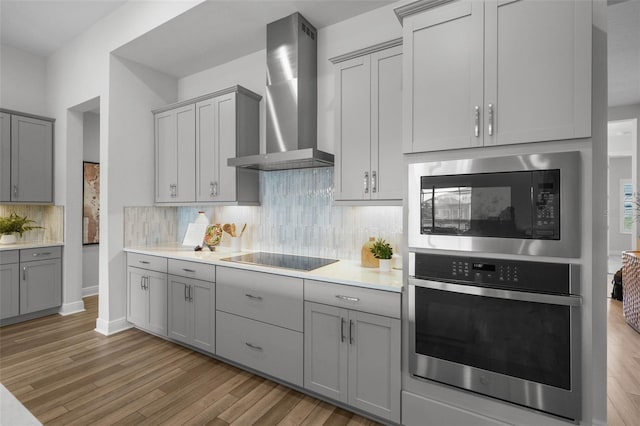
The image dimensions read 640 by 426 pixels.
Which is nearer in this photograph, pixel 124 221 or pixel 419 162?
pixel 419 162

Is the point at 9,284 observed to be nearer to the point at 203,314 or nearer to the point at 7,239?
the point at 7,239

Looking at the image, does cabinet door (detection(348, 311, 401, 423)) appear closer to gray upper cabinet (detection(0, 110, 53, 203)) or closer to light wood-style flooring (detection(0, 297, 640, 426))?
light wood-style flooring (detection(0, 297, 640, 426))

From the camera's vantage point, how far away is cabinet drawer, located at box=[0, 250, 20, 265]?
139 inches

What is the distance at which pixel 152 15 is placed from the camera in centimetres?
295

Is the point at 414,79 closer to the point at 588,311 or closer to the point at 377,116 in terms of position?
the point at 377,116

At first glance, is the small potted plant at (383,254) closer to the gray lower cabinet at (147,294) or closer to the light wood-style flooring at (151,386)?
the light wood-style flooring at (151,386)

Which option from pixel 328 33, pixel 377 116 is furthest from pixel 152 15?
pixel 377 116

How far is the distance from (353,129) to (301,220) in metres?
1.05

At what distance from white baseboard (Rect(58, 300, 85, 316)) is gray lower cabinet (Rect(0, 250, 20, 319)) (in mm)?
441

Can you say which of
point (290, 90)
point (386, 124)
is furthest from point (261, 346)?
point (290, 90)

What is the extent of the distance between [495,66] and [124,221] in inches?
145

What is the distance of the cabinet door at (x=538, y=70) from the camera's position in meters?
1.48

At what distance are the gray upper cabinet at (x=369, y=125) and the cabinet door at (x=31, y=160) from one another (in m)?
3.90

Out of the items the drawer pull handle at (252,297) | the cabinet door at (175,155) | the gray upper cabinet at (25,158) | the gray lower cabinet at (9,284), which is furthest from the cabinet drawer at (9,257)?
the drawer pull handle at (252,297)
